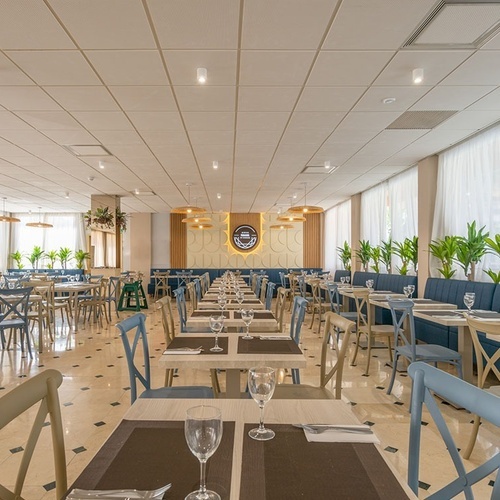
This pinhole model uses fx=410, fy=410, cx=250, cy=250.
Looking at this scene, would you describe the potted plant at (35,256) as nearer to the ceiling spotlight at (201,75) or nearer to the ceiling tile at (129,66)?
the ceiling tile at (129,66)

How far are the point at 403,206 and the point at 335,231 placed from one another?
5.62 metres

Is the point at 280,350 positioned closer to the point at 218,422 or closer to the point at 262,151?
the point at 218,422

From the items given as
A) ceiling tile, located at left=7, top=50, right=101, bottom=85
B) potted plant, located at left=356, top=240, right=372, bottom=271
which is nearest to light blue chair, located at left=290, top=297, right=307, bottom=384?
ceiling tile, located at left=7, top=50, right=101, bottom=85

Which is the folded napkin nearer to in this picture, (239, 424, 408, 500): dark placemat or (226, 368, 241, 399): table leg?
(226, 368, 241, 399): table leg

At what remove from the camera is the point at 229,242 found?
→ 16.4m

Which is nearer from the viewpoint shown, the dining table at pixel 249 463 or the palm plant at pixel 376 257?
the dining table at pixel 249 463

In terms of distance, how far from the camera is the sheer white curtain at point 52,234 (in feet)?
55.6

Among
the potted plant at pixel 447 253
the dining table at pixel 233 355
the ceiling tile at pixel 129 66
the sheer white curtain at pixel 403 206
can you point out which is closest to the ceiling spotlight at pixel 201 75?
the ceiling tile at pixel 129 66

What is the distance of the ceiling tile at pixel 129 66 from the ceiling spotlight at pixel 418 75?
244cm

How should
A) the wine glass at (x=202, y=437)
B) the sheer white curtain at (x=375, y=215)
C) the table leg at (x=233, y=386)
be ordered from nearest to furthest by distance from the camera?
the wine glass at (x=202, y=437), the table leg at (x=233, y=386), the sheer white curtain at (x=375, y=215)

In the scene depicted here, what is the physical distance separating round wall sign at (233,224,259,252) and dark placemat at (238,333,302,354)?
13634mm

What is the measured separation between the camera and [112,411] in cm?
366

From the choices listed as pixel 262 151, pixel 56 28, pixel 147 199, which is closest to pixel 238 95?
pixel 56 28

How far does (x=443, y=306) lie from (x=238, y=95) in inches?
139
